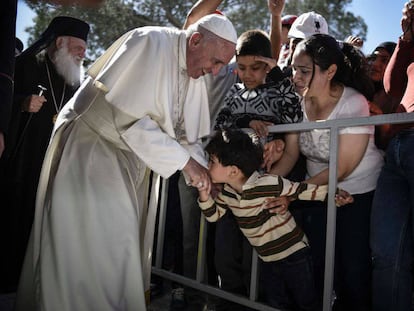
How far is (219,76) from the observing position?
3654 millimetres

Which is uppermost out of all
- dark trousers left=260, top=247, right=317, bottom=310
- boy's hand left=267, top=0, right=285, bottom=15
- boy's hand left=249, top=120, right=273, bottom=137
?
boy's hand left=267, top=0, right=285, bottom=15

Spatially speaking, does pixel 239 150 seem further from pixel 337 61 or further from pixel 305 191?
pixel 337 61

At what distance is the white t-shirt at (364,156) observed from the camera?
2607mm

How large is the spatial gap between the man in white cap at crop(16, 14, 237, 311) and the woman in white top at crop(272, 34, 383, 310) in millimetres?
635

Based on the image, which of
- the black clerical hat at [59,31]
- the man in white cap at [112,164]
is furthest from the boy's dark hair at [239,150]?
the black clerical hat at [59,31]

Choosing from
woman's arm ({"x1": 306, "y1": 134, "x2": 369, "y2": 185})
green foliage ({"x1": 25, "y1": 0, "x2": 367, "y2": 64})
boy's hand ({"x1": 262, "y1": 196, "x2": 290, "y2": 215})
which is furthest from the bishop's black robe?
green foliage ({"x1": 25, "y1": 0, "x2": 367, "y2": 64})

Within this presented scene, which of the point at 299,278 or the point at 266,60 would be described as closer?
the point at 299,278

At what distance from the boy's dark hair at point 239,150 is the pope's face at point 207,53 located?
0.42 metres

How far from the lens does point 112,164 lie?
2.63 meters

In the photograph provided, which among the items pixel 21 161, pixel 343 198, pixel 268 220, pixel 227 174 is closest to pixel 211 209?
pixel 227 174

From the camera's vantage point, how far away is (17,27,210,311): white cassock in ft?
7.81

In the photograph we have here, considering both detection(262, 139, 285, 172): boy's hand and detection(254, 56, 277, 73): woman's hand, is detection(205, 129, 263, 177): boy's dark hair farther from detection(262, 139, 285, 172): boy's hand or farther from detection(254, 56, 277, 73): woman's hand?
detection(254, 56, 277, 73): woman's hand

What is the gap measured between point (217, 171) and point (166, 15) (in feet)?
51.5

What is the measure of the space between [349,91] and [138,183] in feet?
4.88
